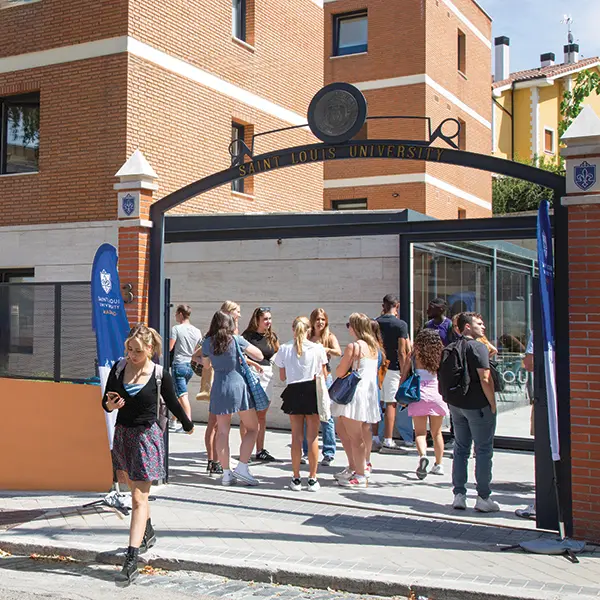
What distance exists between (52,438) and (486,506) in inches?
176

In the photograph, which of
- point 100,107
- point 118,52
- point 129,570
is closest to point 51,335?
point 129,570

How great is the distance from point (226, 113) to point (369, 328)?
378 inches

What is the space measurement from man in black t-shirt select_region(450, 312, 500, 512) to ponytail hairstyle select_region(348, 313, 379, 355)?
122 centimetres

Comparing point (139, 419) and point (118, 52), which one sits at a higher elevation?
point (118, 52)

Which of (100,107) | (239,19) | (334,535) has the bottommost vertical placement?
(334,535)

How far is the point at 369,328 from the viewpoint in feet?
29.2

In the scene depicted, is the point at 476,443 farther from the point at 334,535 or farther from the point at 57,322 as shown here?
the point at 57,322

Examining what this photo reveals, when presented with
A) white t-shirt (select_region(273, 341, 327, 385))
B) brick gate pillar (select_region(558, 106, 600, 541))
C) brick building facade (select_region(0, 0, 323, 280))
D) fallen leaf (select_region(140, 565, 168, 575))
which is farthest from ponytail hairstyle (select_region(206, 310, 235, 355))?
brick building facade (select_region(0, 0, 323, 280))

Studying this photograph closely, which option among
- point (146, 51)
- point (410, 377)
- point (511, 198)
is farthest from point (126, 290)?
point (511, 198)

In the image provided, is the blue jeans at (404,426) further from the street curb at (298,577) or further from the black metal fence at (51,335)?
the street curb at (298,577)

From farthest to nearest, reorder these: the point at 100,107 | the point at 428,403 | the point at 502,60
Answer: the point at 502,60
the point at 100,107
the point at 428,403

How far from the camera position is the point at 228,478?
29.3 ft

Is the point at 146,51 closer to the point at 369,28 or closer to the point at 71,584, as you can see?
the point at 71,584

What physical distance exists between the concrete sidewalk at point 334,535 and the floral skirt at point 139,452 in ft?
2.31
